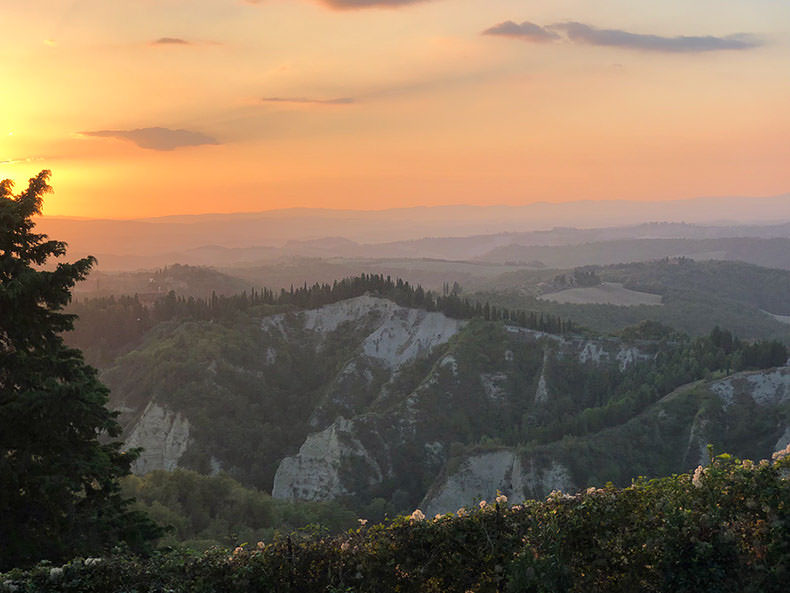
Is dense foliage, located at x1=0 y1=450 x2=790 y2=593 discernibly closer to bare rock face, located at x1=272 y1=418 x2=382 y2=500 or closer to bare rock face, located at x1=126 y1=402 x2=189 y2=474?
bare rock face, located at x1=272 y1=418 x2=382 y2=500

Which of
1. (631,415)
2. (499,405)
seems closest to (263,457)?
(499,405)

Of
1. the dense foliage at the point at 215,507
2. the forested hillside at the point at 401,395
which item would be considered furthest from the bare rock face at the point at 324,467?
the dense foliage at the point at 215,507

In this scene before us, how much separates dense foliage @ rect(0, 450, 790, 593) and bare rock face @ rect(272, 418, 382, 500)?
310 ft

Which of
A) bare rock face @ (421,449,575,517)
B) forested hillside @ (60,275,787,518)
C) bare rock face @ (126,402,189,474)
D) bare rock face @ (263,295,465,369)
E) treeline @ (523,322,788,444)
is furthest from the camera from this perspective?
bare rock face @ (263,295,465,369)

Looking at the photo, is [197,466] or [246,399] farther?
[246,399]

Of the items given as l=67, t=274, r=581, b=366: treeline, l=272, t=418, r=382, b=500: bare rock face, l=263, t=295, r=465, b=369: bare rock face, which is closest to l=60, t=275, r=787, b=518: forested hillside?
l=272, t=418, r=382, b=500: bare rock face

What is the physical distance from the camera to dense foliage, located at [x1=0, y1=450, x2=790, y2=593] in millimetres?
13656

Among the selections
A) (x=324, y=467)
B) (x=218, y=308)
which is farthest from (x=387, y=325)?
(x=324, y=467)

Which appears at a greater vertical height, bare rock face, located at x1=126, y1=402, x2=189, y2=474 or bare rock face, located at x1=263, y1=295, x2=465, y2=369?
bare rock face, located at x1=263, y1=295, x2=465, y2=369

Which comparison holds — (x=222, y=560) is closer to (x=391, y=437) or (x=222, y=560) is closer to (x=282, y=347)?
(x=391, y=437)

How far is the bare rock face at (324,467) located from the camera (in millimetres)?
107625

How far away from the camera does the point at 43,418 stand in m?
20.1

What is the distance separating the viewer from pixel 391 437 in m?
113

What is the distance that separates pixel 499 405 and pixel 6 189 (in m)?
104
